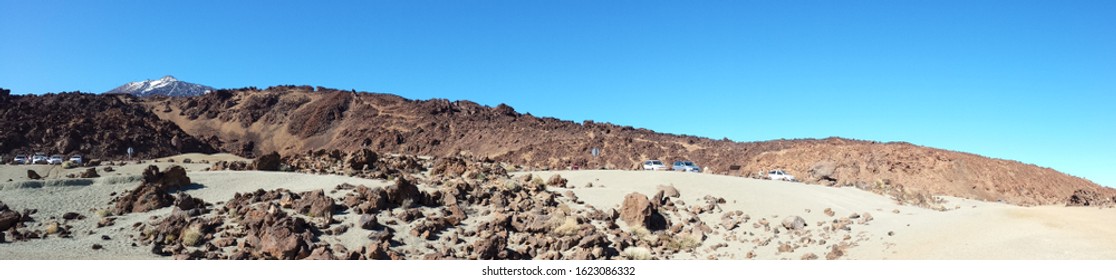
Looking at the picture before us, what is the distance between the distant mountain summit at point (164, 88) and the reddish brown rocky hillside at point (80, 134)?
98526 mm

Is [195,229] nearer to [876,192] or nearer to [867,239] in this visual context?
[867,239]

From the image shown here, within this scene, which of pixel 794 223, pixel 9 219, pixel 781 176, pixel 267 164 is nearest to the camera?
pixel 9 219

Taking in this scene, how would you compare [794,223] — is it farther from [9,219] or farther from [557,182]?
[9,219]

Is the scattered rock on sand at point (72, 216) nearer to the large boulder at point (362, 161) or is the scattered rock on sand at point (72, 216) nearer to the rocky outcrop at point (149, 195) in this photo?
the rocky outcrop at point (149, 195)

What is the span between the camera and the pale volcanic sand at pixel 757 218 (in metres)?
14.3

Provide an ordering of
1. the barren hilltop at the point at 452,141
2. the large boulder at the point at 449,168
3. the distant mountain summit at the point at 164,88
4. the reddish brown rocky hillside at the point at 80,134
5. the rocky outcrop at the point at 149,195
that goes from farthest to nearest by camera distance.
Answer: the distant mountain summit at the point at 164,88
the reddish brown rocky hillside at the point at 80,134
the barren hilltop at the point at 452,141
the large boulder at the point at 449,168
the rocky outcrop at the point at 149,195

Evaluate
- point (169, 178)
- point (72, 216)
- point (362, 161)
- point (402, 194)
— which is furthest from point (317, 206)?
point (362, 161)

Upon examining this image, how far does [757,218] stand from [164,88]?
171090mm

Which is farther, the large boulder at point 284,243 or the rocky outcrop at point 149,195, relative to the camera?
the rocky outcrop at point 149,195

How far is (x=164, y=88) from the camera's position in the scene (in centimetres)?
15875

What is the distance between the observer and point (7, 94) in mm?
64812

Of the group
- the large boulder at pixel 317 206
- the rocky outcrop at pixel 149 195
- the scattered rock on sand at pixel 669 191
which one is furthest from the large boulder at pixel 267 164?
the scattered rock on sand at pixel 669 191

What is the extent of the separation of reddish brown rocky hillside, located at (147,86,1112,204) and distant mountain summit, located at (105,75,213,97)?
271 feet
